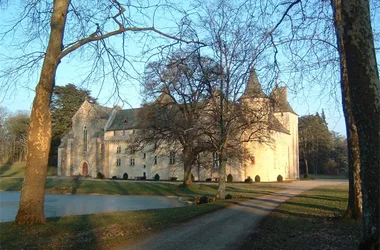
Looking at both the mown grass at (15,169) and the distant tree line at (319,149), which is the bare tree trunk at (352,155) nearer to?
the distant tree line at (319,149)

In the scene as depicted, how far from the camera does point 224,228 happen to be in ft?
38.0

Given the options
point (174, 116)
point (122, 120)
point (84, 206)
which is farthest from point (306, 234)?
point (122, 120)

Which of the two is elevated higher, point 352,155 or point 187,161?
point 352,155

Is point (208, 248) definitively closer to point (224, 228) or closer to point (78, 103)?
point (224, 228)

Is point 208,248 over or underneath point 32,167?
underneath

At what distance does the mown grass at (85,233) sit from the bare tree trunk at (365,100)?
5640 mm

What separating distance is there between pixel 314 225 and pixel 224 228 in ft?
9.12

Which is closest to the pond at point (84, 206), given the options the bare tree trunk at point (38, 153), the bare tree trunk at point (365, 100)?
the bare tree trunk at point (38, 153)

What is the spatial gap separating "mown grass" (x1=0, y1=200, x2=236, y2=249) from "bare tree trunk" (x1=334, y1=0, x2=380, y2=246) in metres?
5.64

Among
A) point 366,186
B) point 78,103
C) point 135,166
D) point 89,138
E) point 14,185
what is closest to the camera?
point 366,186

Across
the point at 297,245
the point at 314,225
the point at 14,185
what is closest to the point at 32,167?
the point at 297,245

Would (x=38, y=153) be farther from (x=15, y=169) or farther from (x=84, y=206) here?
(x=15, y=169)

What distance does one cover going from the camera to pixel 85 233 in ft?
34.8

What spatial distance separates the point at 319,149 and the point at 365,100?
84.6m
